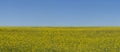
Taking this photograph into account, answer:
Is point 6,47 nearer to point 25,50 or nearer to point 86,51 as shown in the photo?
point 25,50

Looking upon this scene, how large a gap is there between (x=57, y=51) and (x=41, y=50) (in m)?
0.76

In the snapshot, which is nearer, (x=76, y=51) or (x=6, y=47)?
(x=76, y=51)

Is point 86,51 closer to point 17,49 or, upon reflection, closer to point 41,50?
point 41,50

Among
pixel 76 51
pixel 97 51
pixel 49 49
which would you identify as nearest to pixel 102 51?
pixel 97 51

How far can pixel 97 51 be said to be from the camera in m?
15.1

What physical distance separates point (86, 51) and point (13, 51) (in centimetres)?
339

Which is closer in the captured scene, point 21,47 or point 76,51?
point 76,51

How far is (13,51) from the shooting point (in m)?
15.1

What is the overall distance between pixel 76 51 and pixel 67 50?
2.05ft

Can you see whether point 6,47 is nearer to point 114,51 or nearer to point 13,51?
point 13,51

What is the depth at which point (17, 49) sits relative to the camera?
15.6 meters

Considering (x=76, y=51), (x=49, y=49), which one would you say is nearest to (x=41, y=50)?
(x=49, y=49)

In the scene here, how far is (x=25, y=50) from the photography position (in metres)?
15.1

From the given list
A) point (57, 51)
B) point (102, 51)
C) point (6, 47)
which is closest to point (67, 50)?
point (57, 51)
